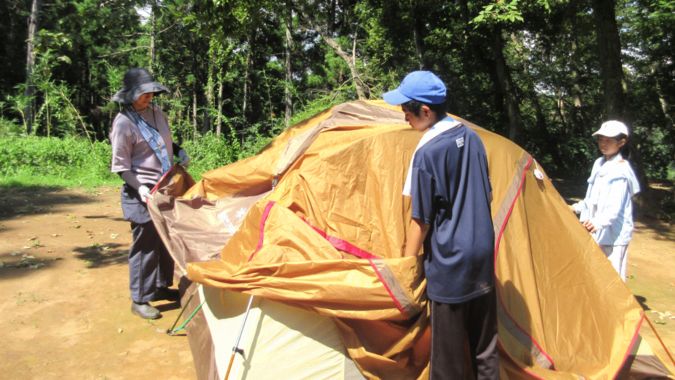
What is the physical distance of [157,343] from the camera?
3.78 meters

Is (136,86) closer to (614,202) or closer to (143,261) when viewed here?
→ (143,261)

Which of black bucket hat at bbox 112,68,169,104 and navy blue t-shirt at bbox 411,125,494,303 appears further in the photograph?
black bucket hat at bbox 112,68,169,104

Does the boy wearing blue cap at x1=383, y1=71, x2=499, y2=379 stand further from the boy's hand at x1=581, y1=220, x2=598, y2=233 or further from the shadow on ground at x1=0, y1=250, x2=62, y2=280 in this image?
the shadow on ground at x1=0, y1=250, x2=62, y2=280

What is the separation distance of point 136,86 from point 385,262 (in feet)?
8.21

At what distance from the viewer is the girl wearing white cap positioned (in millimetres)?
3754

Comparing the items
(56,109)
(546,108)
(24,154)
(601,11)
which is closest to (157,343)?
(601,11)

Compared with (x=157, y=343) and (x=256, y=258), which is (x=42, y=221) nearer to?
(x=157, y=343)

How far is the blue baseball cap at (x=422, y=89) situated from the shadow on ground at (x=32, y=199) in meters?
7.15

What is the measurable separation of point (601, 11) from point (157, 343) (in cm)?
877

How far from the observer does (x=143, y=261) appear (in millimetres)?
4105

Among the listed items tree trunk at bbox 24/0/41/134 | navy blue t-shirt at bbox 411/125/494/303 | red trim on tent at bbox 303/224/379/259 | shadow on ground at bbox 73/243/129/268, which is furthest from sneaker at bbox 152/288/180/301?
tree trunk at bbox 24/0/41/134

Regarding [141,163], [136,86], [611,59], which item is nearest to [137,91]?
[136,86]

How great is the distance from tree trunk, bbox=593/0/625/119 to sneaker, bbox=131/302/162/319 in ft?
26.8

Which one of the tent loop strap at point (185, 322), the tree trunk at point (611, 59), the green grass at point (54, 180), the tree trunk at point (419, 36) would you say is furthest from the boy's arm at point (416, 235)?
the tree trunk at point (419, 36)
